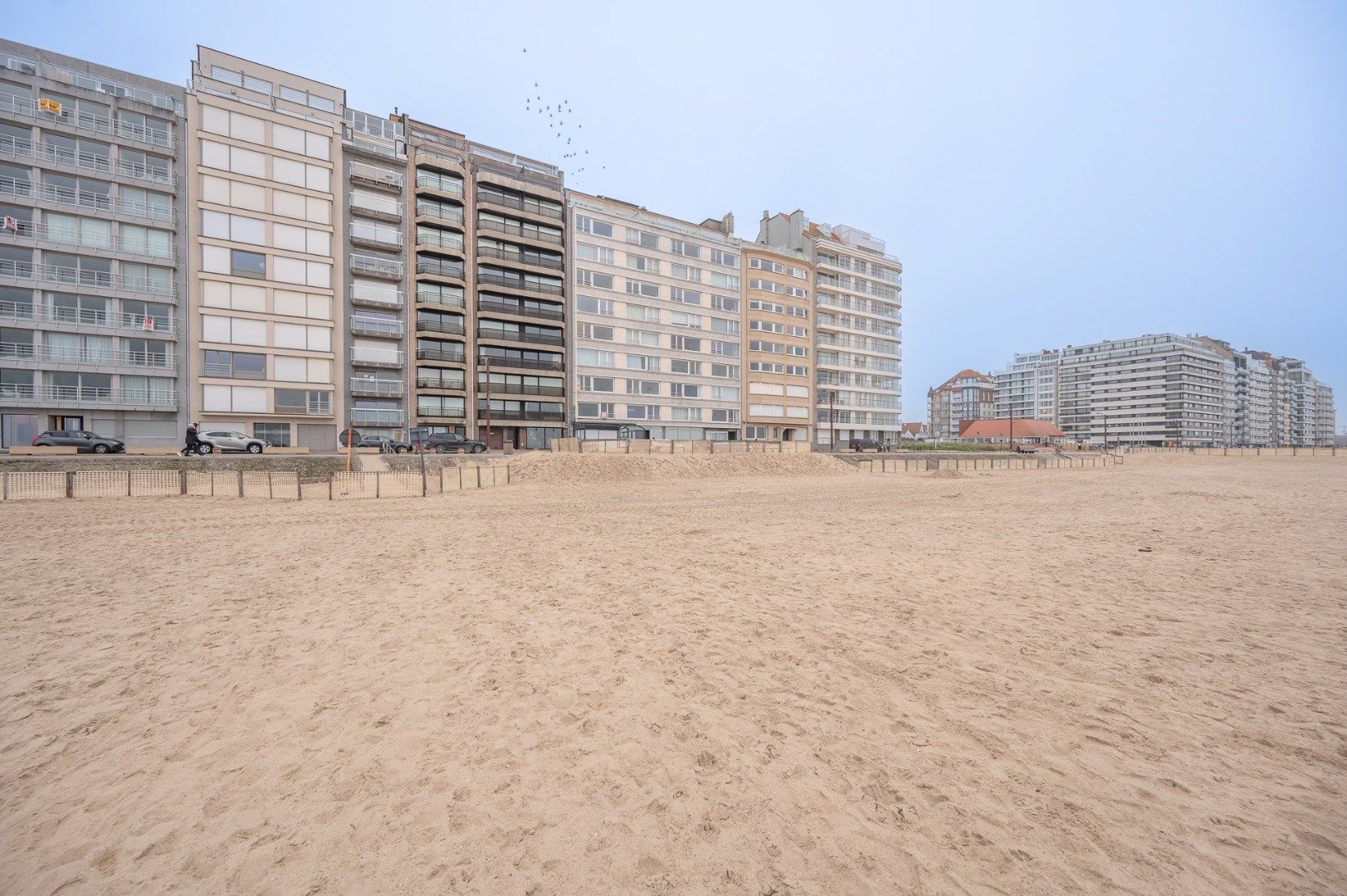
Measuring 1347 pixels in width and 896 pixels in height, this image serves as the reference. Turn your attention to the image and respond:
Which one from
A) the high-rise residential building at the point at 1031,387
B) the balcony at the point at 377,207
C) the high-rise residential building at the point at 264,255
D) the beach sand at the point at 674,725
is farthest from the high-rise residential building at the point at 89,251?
the high-rise residential building at the point at 1031,387

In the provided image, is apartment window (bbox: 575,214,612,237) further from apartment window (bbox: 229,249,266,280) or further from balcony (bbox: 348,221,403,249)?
apartment window (bbox: 229,249,266,280)

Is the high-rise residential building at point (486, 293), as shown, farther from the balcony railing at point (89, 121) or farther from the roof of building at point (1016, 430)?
the roof of building at point (1016, 430)

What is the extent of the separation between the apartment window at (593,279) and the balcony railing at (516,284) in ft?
7.96

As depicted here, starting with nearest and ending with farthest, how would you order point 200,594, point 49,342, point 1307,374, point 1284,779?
point 1284,779 < point 200,594 < point 49,342 < point 1307,374

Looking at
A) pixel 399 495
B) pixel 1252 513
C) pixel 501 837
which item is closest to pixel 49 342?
pixel 399 495

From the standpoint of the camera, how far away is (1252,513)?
17.7 meters

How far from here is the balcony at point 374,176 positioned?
48219 millimetres

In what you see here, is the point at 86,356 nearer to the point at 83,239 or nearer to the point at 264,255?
the point at 83,239

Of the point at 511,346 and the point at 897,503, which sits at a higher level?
the point at 511,346

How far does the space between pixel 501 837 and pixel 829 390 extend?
73.9m

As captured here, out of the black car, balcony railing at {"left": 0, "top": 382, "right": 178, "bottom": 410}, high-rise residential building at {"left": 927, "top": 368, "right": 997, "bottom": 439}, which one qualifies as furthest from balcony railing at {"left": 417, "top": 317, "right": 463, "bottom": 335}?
high-rise residential building at {"left": 927, "top": 368, "right": 997, "bottom": 439}

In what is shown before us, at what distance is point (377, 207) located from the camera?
49125 mm

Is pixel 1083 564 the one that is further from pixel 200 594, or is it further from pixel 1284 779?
pixel 200 594

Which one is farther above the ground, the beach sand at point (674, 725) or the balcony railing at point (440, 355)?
the balcony railing at point (440, 355)
